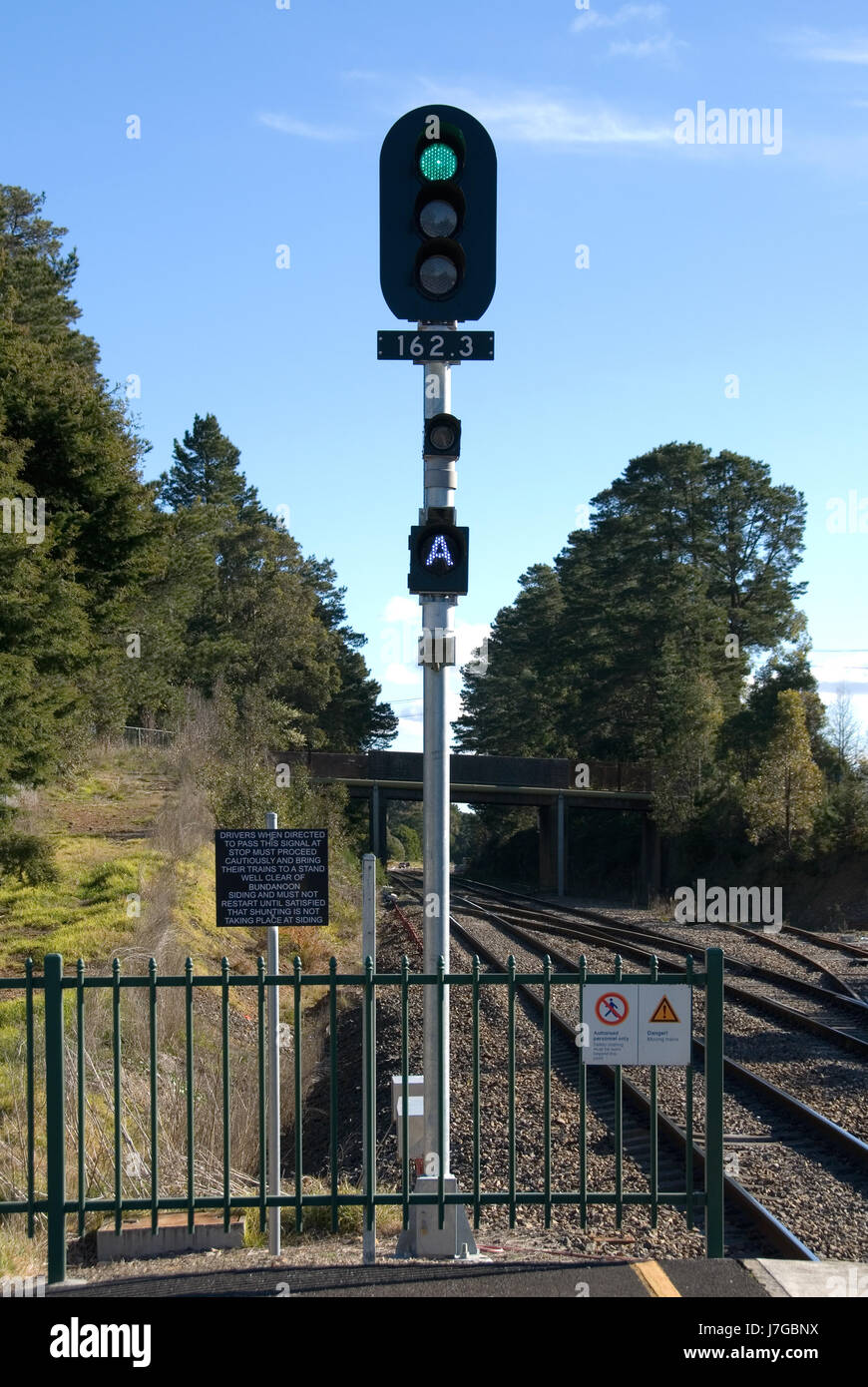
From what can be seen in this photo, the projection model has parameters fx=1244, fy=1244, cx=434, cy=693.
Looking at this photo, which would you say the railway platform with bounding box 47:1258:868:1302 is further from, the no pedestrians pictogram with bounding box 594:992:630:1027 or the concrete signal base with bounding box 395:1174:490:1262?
the no pedestrians pictogram with bounding box 594:992:630:1027

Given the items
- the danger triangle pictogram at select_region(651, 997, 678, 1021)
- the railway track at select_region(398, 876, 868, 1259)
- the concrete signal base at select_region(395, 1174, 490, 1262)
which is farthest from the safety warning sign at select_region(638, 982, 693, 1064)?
the railway track at select_region(398, 876, 868, 1259)

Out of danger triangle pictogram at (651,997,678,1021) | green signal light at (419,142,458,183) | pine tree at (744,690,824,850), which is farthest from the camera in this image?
pine tree at (744,690,824,850)

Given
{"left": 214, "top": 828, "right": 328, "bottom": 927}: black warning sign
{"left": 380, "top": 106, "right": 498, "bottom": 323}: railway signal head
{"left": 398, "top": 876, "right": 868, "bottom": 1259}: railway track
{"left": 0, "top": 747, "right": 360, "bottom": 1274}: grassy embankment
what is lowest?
{"left": 398, "top": 876, "right": 868, "bottom": 1259}: railway track

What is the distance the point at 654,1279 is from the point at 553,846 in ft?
163

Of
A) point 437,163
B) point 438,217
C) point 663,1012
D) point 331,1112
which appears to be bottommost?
point 331,1112

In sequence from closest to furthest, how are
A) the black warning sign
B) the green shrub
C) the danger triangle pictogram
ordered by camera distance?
the danger triangle pictogram
the black warning sign
the green shrub

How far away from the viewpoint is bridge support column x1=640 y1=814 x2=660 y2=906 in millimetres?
50000

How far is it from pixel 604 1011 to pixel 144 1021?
732cm

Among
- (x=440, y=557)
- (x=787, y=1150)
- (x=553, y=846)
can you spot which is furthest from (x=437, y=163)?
(x=553, y=846)

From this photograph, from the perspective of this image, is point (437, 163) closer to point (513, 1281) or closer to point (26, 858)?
point (513, 1281)

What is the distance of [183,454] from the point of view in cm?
6569

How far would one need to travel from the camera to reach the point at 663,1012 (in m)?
6.82
